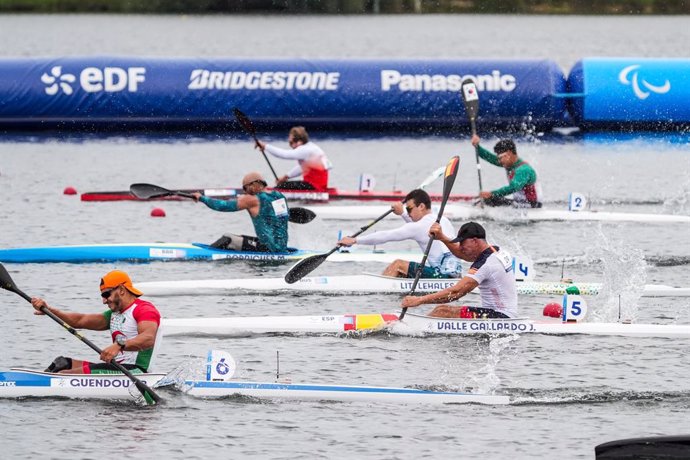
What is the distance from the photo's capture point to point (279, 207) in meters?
22.6

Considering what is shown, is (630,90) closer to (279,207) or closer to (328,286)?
(279,207)

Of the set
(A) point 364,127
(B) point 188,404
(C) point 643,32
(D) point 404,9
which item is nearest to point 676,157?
(A) point 364,127

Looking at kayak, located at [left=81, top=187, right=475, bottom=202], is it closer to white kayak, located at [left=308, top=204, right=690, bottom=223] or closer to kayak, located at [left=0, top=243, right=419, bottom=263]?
white kayak, located at [left=308, top=204, right=690, bottom=223]

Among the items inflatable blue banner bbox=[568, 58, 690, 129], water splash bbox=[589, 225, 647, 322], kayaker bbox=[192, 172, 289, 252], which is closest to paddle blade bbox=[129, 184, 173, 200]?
kayaker bbox=[192, 172, 289, 252]

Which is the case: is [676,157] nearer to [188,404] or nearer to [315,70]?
[315,70]

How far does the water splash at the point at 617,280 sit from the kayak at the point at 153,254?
10.8ft

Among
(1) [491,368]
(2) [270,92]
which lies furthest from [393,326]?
(2) [270,92]

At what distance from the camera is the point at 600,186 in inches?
1320

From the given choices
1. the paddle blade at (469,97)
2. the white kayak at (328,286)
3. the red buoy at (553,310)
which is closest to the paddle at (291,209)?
the white kayak at (328,286)

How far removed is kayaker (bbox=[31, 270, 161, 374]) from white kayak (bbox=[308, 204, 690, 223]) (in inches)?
481

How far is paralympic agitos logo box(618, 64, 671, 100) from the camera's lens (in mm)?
39500

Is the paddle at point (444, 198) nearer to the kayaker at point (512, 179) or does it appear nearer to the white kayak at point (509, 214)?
the kayaker at point (512, 179)

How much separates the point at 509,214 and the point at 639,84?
13.7m

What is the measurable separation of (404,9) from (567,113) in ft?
270
